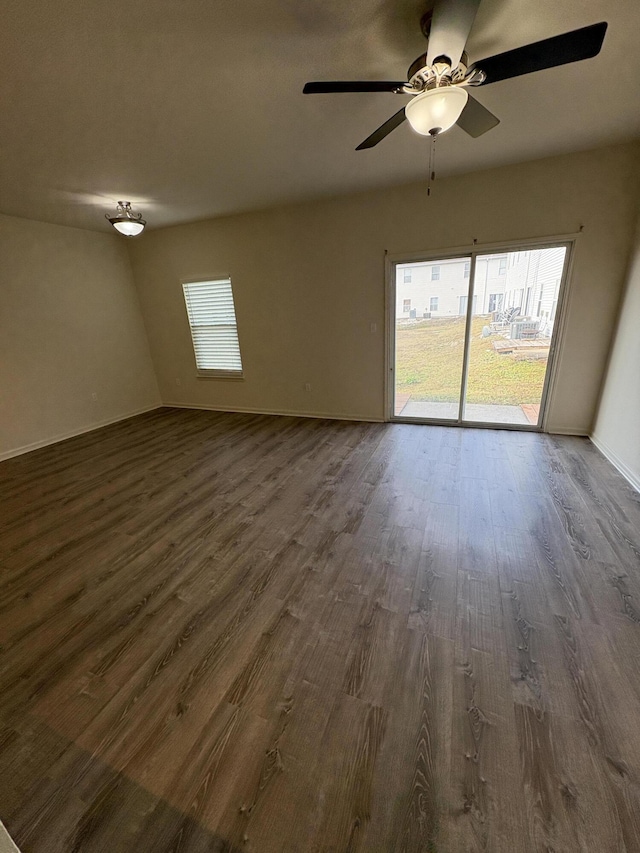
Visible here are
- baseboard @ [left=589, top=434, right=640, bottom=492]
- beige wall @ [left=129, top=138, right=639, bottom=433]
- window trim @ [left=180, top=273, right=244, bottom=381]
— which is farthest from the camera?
window trim @ [left=180, top=273, right=244, bottom=381]

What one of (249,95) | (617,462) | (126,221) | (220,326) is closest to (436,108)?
(249,95)

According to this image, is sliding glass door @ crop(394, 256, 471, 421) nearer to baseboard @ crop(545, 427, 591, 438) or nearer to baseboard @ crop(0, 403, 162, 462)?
baseboard @ crop(545, 427, 591, 438)

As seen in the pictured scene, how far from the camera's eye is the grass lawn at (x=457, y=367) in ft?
12.8

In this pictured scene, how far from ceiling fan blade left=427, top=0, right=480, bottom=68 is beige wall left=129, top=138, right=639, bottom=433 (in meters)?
1.47

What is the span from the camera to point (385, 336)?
419 cm

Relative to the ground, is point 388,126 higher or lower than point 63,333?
higher

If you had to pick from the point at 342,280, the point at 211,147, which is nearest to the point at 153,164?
the point at 211,147

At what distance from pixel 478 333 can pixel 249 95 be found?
3.14 metres

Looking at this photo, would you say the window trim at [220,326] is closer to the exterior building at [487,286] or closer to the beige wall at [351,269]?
the beige wall at [351,269]

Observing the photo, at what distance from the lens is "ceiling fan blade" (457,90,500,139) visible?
1.80m

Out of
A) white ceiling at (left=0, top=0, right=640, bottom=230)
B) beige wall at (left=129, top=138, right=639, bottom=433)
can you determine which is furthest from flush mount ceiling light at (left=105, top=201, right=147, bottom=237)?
beige wall at (left=129, top=138, right=639, bottom=433)

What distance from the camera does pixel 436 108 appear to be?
1.57 meters

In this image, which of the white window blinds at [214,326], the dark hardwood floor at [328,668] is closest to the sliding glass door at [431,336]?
the dark hardwood floor at [328,668]

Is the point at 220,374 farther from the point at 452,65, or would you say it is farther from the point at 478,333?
the point at 452,65
